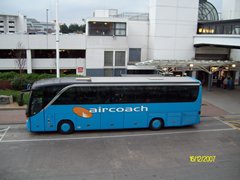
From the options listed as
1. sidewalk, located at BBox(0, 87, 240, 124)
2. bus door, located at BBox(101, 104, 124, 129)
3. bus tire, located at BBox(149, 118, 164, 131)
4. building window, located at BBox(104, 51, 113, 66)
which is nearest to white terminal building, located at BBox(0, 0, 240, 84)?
building window, located at BBox(104, 51, 113, 66)

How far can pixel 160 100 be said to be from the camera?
47.4 feet

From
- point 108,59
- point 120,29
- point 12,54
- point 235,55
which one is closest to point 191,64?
point 120,29

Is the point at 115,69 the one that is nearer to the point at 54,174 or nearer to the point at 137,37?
the point at 137,37

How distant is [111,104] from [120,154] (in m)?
3.40

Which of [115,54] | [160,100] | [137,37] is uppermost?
[137,37]

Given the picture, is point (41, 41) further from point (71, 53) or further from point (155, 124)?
point (155, 124)

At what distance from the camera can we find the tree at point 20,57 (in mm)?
27984

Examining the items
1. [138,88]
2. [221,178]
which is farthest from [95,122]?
[221,178]

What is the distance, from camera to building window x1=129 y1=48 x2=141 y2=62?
3203 centimetres

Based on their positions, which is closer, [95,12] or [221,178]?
[221,178]

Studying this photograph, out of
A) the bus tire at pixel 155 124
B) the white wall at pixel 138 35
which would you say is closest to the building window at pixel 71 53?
the white wall at pixel 138 35

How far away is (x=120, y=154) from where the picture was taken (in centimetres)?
1124

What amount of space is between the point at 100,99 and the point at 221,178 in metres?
7.13

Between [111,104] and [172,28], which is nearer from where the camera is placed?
[111,104]
